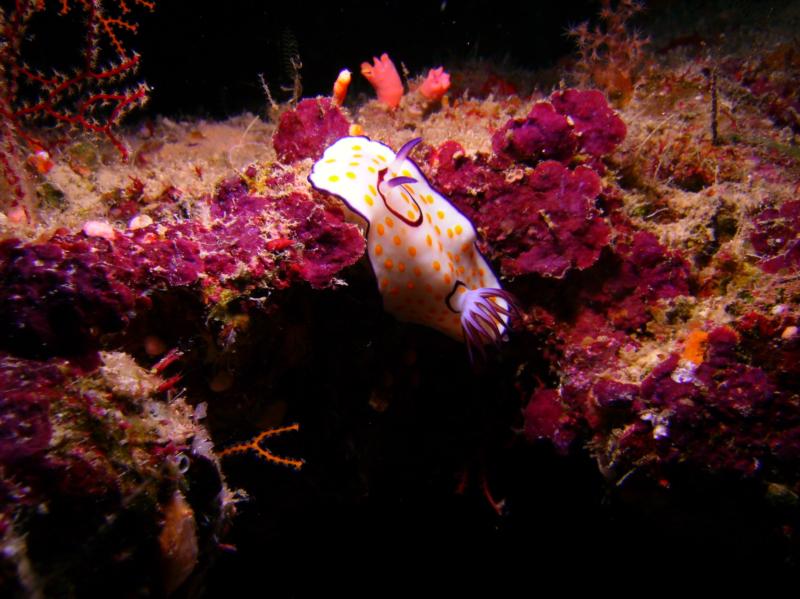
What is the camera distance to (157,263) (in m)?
1.88

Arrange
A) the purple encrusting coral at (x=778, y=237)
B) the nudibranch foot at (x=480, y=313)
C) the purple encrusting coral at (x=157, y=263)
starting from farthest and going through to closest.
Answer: the nudibranch foot at (x=480, y=313), the purple encrusting coral at (x=778, y=237), the purple encrusting coral at (x=157, y=263)

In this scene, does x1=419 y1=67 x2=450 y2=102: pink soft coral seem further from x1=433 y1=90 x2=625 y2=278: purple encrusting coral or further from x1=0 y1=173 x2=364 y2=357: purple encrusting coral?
x1=0 y1=173 x2=364 y2=357: purple encrusting coral

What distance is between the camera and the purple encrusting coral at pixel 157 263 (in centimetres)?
143

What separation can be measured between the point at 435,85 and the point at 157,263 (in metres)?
3.20

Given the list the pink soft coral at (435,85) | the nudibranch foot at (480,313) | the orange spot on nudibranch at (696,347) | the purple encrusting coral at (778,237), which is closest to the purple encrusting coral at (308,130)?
the nudibranch foot at (480,313)

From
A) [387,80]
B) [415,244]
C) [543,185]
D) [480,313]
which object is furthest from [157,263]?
[387,80]

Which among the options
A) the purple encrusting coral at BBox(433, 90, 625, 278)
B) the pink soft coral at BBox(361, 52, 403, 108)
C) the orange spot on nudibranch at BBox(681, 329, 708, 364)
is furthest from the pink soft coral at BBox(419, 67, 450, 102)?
the orange spot on nudibranch at BBox(681, 329, 708, 364)

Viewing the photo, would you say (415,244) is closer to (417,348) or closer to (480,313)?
(480,313)

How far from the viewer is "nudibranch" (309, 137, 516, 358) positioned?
2127 millimetres

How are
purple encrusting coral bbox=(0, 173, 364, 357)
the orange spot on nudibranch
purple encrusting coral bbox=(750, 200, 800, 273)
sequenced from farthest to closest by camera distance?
purple encrusting coral bbox=(750, 200, 800, 273), the orange spot on nudibranch, purple encrusting coral bbox=(0, 173, 364, 357)

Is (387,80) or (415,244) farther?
Answer: (387,80)

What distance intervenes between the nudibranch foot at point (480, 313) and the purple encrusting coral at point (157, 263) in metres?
0.78

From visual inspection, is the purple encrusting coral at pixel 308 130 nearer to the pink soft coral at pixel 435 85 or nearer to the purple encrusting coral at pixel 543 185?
the purple encrusting coral at pixel 543 185

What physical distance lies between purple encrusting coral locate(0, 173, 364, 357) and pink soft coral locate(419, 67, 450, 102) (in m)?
2.49
